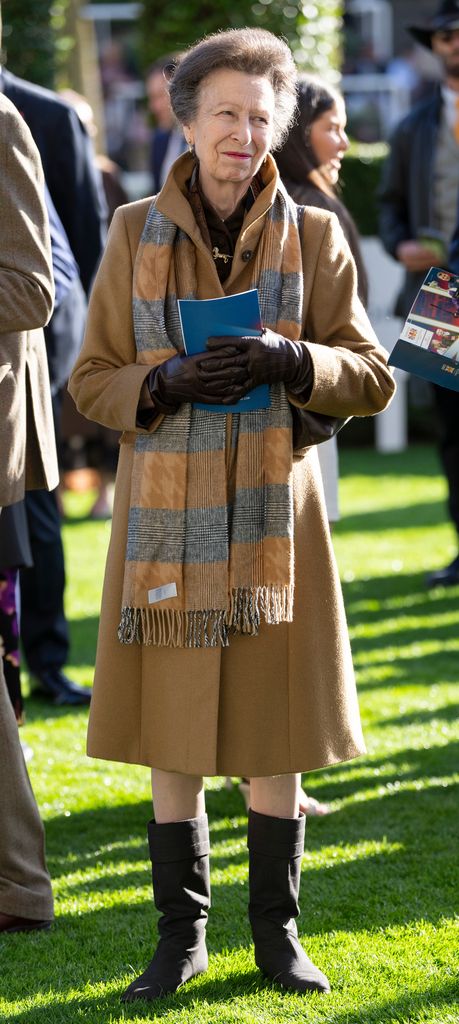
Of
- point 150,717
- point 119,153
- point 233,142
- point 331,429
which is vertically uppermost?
point 233,142

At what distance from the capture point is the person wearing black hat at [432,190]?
22.0ft

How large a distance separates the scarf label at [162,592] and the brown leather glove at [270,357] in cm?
45

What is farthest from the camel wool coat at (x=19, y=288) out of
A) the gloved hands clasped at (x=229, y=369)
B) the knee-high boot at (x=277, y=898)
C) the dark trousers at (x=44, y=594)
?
the dark trousers at (x=44, y=594)

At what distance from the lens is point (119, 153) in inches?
726

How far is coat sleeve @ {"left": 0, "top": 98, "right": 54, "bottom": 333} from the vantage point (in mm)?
3418

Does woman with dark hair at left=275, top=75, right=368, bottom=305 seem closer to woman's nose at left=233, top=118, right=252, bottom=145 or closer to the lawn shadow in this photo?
woman's nose at left=233, top=118, right=252, bottom=145

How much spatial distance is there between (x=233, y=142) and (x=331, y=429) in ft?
2.11

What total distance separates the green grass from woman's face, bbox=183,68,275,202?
5.87ft

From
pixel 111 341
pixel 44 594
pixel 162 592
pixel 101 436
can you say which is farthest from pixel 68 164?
pixel 101 436

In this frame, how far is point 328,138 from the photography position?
4324 mm

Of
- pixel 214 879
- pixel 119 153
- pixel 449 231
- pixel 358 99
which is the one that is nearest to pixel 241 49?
pixel 214 879

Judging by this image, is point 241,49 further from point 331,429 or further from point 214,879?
point 214,879

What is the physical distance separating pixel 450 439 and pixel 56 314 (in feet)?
10.3

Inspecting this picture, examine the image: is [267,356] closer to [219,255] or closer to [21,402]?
[219,255]
